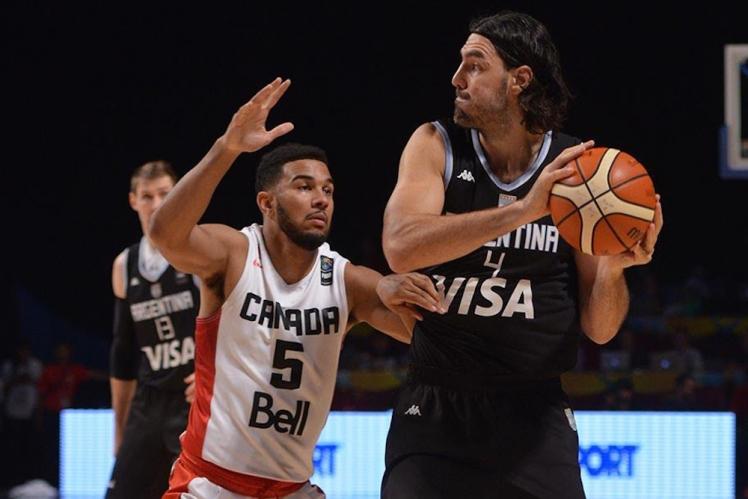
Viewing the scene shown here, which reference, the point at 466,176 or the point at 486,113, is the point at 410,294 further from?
the point at 486,113

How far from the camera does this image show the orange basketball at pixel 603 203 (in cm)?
282

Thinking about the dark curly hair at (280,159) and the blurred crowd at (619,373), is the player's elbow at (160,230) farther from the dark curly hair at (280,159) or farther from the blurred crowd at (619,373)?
the blurred crowd at (619,373)

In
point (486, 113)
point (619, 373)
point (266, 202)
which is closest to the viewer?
point (486, 113)

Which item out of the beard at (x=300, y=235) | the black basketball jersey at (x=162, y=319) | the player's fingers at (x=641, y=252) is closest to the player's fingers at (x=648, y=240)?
the player's fingers at (x=641, y=252)

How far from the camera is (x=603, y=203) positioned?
2844 millimetres

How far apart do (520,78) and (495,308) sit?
0.68 metres

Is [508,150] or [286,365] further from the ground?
[508,150]

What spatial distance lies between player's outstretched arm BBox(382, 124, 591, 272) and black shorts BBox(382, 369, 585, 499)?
0.46 m

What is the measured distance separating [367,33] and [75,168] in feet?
14.6

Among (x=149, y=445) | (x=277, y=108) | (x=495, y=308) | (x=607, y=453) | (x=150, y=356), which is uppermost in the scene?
(x=277, y=108)

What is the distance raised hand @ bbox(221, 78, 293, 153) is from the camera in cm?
335

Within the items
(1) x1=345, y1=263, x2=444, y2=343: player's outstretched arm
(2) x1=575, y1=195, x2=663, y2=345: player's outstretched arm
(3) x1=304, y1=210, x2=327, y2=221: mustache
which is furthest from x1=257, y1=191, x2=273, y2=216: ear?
(2) x1=575, y1=195, x2=663, y2=345: player's outstretched arm

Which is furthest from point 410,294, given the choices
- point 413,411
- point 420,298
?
point 413,411

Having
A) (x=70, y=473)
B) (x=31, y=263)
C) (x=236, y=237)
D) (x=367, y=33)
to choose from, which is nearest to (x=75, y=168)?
(x=31, y=263)
